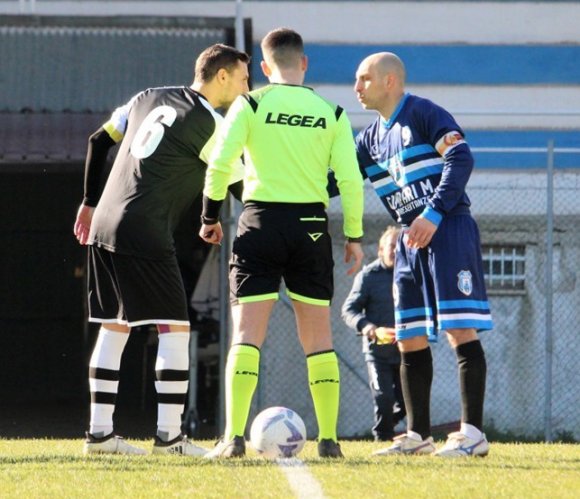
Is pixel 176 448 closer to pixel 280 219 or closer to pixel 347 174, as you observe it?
pixel 280 219

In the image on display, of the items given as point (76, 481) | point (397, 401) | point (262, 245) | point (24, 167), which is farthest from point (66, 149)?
point (76, 481)

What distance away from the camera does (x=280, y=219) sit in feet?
20.5

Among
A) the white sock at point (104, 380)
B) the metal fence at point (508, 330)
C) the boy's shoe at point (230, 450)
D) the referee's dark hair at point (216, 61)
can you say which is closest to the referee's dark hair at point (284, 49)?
the referee's dark hair at point (216, 61)

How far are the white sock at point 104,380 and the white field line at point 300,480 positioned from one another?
3.65 feet

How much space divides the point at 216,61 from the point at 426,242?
143 cm

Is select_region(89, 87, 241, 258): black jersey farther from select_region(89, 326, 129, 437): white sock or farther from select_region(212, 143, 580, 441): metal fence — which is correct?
select_region(212, 143, 580, 441): metal fence

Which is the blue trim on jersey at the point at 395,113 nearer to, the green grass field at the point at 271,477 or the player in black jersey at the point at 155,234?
the player in black jersey at the point at 155,234

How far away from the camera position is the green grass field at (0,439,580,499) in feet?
16.4

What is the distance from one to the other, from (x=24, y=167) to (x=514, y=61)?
534 centimetres

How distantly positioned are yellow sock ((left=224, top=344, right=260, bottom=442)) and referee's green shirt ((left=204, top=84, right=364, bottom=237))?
750mm

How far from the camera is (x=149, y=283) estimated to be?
658 centimetres

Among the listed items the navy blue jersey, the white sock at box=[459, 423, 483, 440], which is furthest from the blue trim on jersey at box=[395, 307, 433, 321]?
the white sock at box=[459, 423, 483, 440]

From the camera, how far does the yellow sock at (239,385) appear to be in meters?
6.19

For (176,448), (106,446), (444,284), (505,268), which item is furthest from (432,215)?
(505,268)
